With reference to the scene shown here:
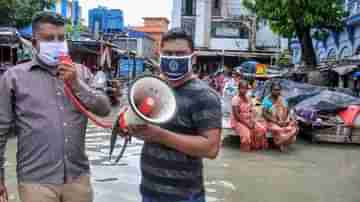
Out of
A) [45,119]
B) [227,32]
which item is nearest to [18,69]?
[45,119]

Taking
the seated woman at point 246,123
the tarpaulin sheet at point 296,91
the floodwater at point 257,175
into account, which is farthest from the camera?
the tarpaulin sheet at point 296,91

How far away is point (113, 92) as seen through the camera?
730 inches

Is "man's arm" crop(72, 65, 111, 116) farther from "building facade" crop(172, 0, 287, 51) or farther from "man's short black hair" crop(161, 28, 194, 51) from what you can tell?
"building facade" crop(172, 0, 287, 51)

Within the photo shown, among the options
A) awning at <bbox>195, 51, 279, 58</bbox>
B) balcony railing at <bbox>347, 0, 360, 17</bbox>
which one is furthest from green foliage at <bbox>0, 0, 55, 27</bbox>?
awning at <bbox>195, 51, 279, 58</bbox>

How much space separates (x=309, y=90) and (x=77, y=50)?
847 cm

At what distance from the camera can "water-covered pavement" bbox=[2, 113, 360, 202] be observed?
6.10m

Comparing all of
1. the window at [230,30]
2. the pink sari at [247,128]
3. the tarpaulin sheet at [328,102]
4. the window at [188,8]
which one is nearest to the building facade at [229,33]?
the window at [230,30]

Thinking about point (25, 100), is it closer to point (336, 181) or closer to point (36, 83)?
point (36, 83)

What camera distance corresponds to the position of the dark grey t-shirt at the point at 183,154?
2504 mm

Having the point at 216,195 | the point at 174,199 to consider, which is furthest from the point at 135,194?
the point at 174,199

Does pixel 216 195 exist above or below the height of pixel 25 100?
below

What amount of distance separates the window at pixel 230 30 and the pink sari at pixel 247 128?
97.1 feet

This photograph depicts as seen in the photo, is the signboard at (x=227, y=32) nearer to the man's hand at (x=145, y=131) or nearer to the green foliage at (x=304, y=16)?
the green foliage at (x=304, y=16)

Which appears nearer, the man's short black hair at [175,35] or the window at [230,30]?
the man's short black hair at [175,35]
